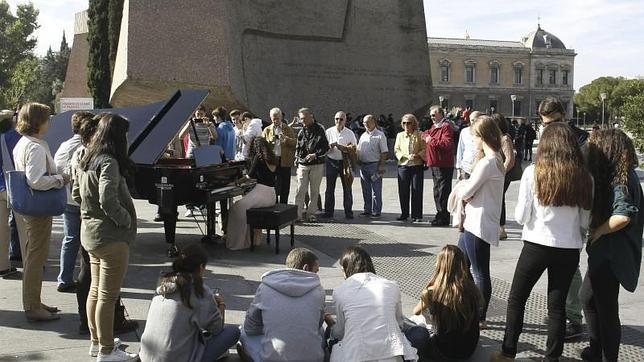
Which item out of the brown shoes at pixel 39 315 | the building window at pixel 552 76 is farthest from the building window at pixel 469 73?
Answer: the brown shoes at pixel 39 315

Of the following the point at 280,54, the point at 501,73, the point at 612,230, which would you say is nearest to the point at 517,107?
the point at 501,73

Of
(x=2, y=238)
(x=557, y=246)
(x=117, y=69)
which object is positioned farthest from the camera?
(x=117, y=69)

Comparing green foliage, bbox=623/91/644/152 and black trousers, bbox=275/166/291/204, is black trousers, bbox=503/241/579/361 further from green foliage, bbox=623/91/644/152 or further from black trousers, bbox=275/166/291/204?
black trousers, bbox=275/166/291/204

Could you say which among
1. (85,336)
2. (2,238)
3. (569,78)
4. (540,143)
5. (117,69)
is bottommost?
(85,336)

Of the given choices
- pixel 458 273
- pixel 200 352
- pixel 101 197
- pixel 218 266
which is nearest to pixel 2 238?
pixel 218 266

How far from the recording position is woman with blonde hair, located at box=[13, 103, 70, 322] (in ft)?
17.8

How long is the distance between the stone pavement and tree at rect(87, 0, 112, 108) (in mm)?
22161

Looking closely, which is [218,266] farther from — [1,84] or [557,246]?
[1,84]

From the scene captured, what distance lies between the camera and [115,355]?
446 cm

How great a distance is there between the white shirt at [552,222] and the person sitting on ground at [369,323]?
1033mm

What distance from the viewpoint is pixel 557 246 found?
14.2 ft

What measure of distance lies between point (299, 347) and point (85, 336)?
2.02 metres

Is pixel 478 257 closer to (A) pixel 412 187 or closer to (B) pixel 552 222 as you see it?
(B) pixel 552 222

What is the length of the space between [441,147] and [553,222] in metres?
6.00
